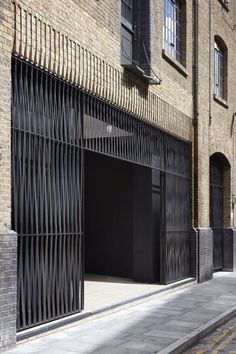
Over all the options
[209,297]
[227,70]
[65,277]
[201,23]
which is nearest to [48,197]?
[65,277]

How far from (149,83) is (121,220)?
4.14 meters

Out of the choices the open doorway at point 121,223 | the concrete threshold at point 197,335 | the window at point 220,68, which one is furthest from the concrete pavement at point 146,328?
the window at point 220,68

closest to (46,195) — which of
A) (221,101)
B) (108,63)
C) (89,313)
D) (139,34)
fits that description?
(89,313)

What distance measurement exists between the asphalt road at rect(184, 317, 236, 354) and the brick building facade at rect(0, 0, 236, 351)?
8.40 ft

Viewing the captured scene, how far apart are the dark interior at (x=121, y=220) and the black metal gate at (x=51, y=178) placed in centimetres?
315

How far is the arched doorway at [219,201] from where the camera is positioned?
1780 cm

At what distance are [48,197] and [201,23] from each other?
9037 millimetres

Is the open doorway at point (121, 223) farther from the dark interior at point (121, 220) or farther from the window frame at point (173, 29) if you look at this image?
the window frame at point (173, 29)

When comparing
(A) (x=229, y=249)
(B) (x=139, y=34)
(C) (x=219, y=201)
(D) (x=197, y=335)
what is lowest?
(D) (x=197, y=335)

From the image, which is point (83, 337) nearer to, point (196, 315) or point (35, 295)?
point (35, 295)

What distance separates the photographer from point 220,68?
60.1ft

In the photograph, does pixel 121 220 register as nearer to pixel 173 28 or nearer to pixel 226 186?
pixel 173 28

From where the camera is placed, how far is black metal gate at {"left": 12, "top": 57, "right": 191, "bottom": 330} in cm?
756

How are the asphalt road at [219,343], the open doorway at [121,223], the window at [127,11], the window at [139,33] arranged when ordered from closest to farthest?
the asphalt road at [219,343] < the window at [127,11] < the window at [139,33] < the open doorway at [121,223]
